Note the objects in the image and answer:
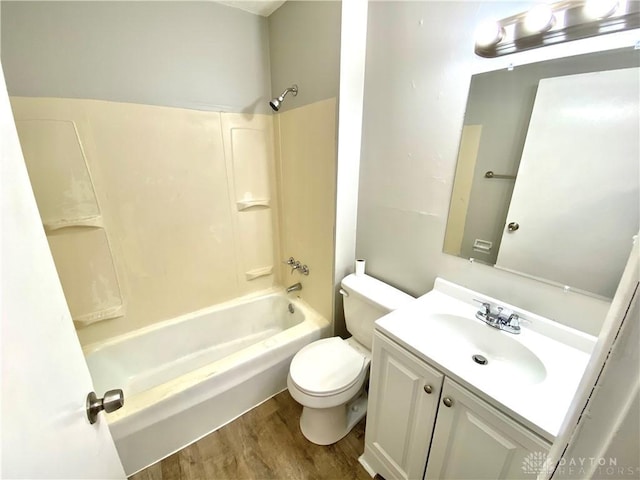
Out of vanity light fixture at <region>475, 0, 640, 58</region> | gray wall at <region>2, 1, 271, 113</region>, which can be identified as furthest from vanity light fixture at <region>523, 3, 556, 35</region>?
gray wall at <region>2, 1, 271, 113</region>

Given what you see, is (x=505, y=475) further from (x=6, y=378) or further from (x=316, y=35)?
(x=316, y=35)

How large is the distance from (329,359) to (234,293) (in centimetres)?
103

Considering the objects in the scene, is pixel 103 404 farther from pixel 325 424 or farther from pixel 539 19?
pixel 539 19

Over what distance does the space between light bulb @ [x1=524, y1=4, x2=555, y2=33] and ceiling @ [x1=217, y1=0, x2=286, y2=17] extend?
54.6 inches

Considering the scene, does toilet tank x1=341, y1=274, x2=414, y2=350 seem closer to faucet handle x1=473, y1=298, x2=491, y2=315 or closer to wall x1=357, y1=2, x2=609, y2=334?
wall x1=357, y1=2, x2=609, y2=334

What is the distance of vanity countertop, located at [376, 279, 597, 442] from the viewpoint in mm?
706

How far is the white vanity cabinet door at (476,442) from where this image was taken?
695 mm

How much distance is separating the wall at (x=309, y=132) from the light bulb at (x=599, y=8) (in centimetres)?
92

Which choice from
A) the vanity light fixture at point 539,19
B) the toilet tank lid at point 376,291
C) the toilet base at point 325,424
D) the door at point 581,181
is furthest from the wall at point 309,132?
the door at point 581,181

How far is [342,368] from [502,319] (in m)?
0.80

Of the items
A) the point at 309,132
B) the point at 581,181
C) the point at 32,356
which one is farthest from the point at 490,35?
the point at 32,356

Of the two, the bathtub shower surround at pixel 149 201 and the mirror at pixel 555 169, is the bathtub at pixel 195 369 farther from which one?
the mirror at pixel 555 169

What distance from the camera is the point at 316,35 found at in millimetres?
1387

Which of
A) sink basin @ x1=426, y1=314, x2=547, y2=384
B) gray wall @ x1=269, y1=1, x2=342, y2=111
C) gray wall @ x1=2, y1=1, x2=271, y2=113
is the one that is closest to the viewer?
sink basin @ x1=426, y1=314, x2=547, y2=384
